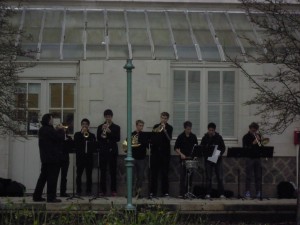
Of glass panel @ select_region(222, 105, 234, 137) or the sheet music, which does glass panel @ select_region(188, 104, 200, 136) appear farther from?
the sheet music

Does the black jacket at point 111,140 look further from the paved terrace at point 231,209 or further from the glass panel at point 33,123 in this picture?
the paved terrace at point 231,209

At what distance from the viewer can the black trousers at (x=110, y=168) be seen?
1731 cm

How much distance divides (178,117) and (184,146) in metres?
1.33

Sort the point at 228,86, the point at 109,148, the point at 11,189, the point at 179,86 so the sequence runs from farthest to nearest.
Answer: the point at 228,86 → the point at 179,86 → the point at 109,148 → the point at 11,189

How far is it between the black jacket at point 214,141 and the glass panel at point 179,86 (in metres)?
1.50

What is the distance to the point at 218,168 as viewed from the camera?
17.5 metres

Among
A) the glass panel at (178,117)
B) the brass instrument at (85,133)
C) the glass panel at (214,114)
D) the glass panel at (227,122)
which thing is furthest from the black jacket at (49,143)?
the glass panel at (227,122)

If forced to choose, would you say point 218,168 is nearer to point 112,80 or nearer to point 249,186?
point 249,186

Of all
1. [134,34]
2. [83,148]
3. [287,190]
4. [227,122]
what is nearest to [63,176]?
[83,148]

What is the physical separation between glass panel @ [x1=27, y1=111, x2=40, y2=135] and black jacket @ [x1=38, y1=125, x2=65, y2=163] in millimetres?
1870

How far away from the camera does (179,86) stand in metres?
18.5

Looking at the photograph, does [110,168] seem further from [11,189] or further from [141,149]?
[11,189]

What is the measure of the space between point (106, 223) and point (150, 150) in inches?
317

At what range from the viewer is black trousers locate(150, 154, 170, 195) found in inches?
687
